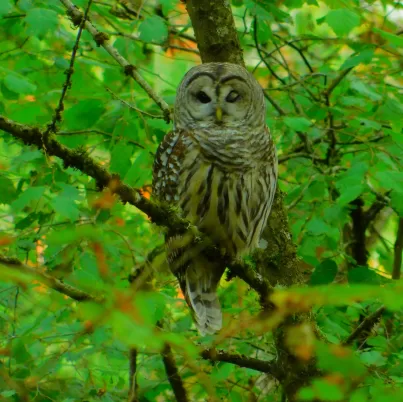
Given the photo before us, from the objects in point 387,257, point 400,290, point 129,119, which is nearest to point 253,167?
point 129,119

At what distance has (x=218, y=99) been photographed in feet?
11.5

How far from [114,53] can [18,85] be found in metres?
0.56

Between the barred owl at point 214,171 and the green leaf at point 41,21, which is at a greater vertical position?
the green leaf at point 41,21

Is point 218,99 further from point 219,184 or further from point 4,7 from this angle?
point 4,7

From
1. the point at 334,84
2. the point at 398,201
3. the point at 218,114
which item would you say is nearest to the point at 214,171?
the point at 218,114

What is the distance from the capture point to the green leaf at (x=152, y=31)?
10.5ft

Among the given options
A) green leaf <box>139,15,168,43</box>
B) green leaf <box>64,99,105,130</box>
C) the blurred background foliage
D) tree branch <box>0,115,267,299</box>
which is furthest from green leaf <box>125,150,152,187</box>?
tree branch <box>0,115,267,299</box>

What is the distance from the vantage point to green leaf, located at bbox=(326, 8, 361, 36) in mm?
3096

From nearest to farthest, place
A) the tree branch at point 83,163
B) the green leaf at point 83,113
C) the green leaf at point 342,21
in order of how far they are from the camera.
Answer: the tree branch at point 83,163, the green leaf at point 342,21, the green leaf at point 83,113

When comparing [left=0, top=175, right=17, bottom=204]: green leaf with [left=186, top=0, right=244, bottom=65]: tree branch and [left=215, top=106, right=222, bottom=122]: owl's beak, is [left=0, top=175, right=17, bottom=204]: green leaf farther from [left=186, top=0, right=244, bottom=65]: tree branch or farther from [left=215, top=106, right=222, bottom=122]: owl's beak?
[left=186, top=0, right=244, bottom=65]: tree branch

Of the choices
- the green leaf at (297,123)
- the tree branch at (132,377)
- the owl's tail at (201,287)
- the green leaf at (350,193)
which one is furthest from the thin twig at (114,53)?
the tree branch at (132,377)

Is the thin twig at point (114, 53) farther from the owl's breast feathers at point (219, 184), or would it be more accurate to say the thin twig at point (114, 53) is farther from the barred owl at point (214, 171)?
the owl's breast feathers at point (219, 184)

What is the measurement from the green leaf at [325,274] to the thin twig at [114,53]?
1076 mm

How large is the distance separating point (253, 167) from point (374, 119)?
69cm
